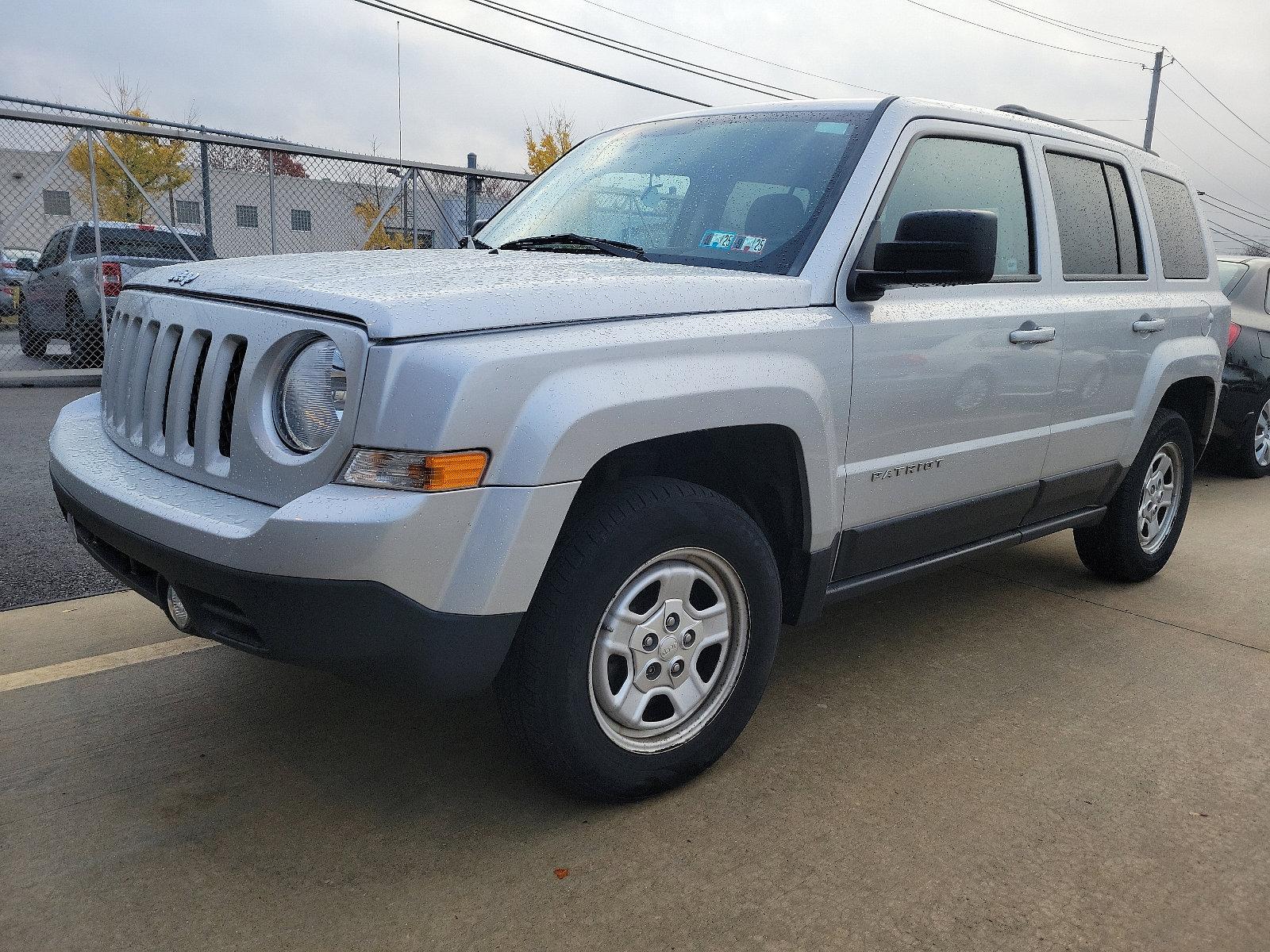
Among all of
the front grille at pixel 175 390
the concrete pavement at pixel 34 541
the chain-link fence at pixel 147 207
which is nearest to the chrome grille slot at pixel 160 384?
the front grille at pixel 175 390

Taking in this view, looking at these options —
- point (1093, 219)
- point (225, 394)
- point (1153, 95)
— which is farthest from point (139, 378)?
point (1153, 95)

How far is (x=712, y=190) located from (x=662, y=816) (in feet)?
6.13

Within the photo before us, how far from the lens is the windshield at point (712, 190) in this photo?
311cm

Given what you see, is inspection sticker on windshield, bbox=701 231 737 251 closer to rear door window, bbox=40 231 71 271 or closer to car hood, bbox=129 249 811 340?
car hood, bbox=129 249 811 340

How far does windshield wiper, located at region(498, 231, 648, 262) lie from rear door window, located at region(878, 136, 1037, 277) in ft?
2.42

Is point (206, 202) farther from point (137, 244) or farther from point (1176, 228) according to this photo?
point (1176, 228)

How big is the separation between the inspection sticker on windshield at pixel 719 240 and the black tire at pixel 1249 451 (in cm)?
636

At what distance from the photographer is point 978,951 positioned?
2170 millimetres

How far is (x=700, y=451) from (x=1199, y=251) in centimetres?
332

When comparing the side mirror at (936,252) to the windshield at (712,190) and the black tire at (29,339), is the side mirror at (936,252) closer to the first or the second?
the windshield at (712,190)

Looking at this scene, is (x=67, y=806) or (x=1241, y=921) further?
(x=67, y=806)

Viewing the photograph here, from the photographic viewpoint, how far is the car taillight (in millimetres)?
9914

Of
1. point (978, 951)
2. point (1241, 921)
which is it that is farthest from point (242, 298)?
point (1241, 921)

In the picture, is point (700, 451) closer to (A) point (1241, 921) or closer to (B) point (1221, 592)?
(A) point (1241, 921)
